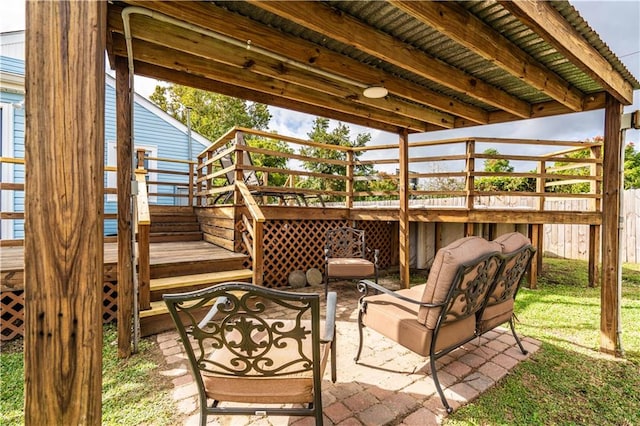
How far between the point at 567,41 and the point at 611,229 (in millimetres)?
2005

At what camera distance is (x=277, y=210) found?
16.6 ft

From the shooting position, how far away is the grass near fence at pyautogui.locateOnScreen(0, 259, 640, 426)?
1925 mm

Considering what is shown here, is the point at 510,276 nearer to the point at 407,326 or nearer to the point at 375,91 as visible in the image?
the point at 407,326

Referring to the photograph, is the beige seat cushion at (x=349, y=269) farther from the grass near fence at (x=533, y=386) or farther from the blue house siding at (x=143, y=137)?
the blue house siding at (x=143, y=137)

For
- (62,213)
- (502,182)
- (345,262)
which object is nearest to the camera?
(62,213)

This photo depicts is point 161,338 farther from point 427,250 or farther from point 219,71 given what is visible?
point 427,250

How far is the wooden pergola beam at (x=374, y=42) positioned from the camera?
1905mm

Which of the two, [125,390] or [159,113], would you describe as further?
[159,113]

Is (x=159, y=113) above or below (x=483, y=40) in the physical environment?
above

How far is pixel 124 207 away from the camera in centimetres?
262

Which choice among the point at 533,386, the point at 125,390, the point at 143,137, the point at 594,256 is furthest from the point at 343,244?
the point at 143,137

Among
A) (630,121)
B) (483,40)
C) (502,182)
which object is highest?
(502,182)

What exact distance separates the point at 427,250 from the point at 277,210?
11.8 ft

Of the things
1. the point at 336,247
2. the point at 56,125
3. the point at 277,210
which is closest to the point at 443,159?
the point at 336,247
